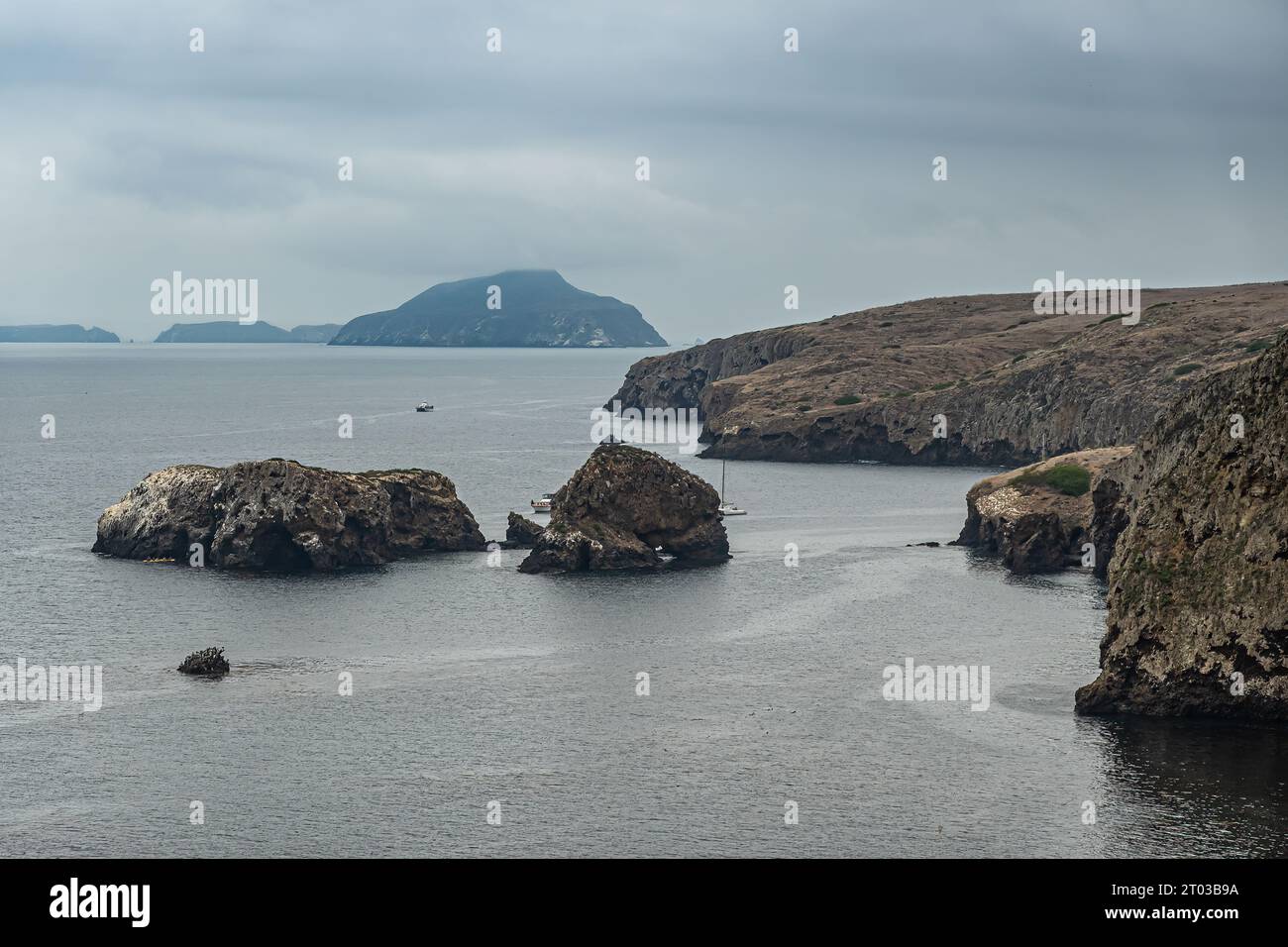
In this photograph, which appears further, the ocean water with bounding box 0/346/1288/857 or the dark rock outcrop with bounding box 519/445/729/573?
the dark rock outcrop with bounding box 519/445/729/573

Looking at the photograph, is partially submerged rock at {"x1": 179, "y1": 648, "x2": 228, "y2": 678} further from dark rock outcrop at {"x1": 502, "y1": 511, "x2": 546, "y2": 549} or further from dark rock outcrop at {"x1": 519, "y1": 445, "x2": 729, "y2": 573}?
dark rock outcrop at {"x1": 502, "y1": 511, "x2": 546, "y2": 549}

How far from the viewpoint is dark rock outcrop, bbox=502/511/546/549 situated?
156 m

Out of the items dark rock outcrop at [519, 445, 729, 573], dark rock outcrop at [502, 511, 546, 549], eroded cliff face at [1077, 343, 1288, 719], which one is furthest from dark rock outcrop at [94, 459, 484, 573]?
eroded cliff face at [1077, 343, 1288, 719]

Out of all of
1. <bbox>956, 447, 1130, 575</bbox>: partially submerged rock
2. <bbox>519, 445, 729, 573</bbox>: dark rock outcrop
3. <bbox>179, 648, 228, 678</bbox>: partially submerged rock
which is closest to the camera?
<bbox>179, 648, 228, 678</bbox>: partially submerged rock

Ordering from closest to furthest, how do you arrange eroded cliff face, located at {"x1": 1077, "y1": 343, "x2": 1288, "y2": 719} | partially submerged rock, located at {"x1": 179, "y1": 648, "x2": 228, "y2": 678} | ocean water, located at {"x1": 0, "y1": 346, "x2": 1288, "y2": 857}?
ocean water, located at {"x1": 0, "y1": 346, "x2": 1288, "y2": 857} → eroded cliff face, located at {"x1": 1077, "y1": 343, "x2": 1288, "y2": 719} → partially submerged rock, located at {"x1": 179, "y1": 648, "x2": 228, "y2": 678}

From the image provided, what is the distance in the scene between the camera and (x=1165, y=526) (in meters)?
84.2

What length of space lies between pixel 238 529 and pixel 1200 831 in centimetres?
9973

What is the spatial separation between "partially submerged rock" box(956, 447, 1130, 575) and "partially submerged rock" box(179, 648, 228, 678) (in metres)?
76.3

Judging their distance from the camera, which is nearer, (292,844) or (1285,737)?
(292,844)

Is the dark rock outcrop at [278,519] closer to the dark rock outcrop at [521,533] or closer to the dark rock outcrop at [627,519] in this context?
the dark rock outcrop at [521,533]

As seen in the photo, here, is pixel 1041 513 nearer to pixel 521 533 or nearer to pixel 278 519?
pixel 521 533

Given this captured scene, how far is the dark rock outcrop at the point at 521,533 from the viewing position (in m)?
156
